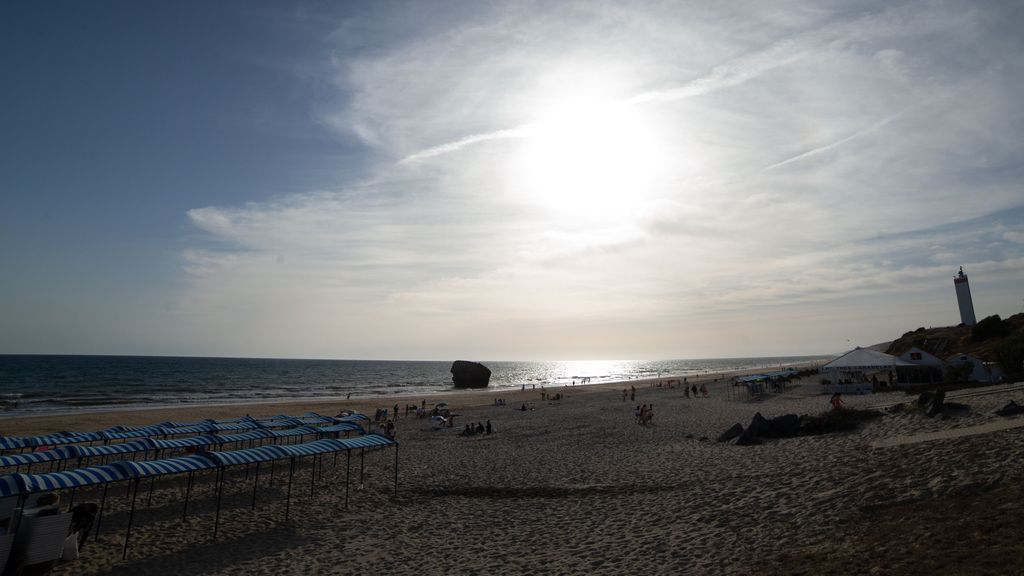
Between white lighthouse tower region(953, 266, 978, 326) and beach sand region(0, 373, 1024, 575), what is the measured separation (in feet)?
208

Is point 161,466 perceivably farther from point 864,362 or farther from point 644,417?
point 864,362

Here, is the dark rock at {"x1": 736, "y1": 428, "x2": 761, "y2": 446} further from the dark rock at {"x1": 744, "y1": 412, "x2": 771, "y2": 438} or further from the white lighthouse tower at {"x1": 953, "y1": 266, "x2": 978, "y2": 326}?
the white lighthouse tower at {"x1": 953, "y1": 266, "x2": 978, "y2": 326}

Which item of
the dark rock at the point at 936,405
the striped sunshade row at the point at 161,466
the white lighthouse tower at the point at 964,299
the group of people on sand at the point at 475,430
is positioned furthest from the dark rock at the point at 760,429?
the white lighthouse tower at the point at 964,299

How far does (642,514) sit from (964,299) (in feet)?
267

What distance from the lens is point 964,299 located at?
6894cm

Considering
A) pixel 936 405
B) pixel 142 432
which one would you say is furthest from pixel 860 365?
pixel 142 432

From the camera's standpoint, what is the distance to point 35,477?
10734 mm

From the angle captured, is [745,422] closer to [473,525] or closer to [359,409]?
[473,525]

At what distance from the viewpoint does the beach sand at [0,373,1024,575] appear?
8477 mm

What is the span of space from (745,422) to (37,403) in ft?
218

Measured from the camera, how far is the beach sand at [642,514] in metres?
8.48

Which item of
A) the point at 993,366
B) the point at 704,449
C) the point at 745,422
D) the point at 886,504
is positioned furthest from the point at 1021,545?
the point at 993,366

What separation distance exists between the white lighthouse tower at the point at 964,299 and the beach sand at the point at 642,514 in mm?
63469

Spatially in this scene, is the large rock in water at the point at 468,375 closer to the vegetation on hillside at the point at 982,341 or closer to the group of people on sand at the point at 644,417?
the group of people on sand at the point at 644,417
